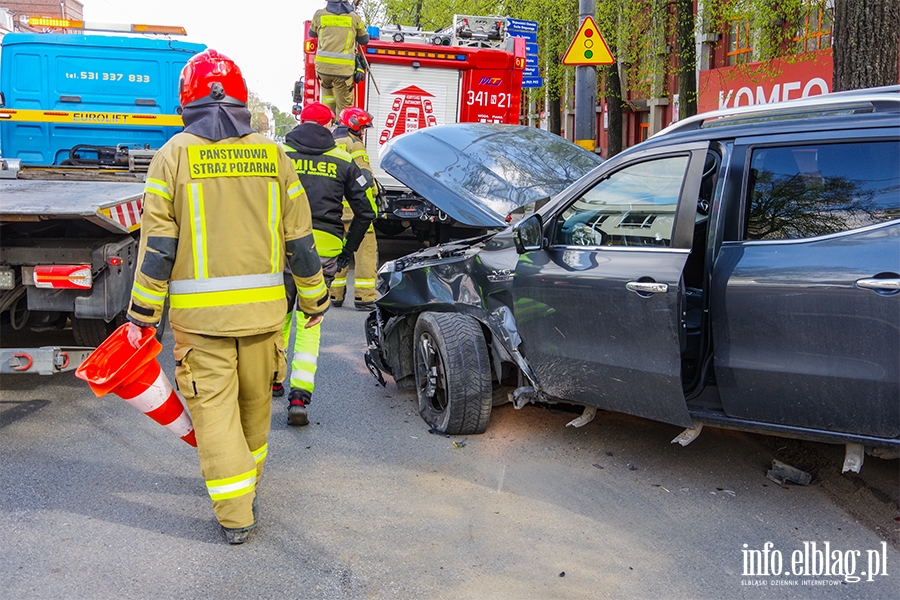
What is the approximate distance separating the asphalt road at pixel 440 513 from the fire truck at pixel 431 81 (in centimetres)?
661

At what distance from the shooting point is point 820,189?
12.4 ft

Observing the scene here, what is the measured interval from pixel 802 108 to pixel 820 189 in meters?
0.39

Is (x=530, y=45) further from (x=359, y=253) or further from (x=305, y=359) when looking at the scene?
(x=305, y=359)

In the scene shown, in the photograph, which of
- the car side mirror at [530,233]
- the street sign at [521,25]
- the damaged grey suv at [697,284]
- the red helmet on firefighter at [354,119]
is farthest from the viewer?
the street sign at [521,25]

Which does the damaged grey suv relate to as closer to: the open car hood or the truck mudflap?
the open car hood

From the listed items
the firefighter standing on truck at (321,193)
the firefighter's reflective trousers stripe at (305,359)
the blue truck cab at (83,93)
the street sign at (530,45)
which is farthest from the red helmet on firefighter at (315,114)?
the street sign at (530,45)

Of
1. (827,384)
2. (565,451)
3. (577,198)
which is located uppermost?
(577,198)

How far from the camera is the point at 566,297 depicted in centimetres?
449

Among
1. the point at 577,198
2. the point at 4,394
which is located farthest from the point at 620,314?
the point at 4,394

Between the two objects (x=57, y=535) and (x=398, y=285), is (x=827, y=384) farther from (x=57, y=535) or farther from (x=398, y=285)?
(x=57, y=535)

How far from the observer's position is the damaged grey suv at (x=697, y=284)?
11.7ft

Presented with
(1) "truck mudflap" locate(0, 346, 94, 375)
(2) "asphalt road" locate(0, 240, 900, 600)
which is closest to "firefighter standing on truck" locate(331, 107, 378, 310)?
(2) "asphalt road" locate(0, 240, 900, 600)

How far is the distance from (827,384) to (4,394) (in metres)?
4.99

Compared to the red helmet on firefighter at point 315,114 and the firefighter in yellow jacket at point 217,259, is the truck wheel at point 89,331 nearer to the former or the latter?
the red helmet on firefighter at point 315,114
